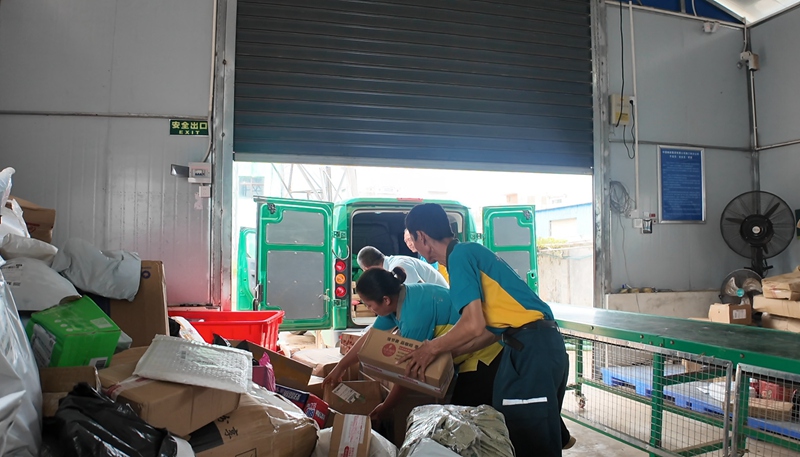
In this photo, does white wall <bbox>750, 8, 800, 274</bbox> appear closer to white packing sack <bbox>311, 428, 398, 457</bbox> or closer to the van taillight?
the van taillight

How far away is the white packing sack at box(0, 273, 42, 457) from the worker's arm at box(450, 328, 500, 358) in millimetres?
1459

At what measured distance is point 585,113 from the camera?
→ 15.9 feet

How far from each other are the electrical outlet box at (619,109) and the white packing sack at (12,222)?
4795 millimetres

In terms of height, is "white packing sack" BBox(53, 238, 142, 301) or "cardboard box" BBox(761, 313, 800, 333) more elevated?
"white packing sack" BBox(53, 238, 142, 301)

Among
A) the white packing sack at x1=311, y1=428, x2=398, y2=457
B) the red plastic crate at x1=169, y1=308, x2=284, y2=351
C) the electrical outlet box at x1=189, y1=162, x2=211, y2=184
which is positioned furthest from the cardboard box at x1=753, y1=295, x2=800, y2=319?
the electrical outlet box at x1=189, y1=162, x2=211, y2=184

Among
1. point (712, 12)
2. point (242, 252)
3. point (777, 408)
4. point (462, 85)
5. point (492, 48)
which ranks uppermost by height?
point (712, 12)

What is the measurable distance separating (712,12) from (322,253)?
197 inches

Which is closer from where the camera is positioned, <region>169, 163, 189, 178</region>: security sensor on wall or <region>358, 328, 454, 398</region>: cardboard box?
<region>358, 328, 454, 398</region>: cardboard box

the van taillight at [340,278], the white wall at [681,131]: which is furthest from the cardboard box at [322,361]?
the white wall at [681,131]

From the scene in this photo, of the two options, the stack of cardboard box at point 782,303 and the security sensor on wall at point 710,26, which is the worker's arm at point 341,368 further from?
the security sensor on wall at point 710,26

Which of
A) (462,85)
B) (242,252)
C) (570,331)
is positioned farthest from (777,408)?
(242,252)

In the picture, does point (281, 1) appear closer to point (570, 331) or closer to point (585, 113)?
point (585, 113)

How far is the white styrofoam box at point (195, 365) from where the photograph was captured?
156 centimetres

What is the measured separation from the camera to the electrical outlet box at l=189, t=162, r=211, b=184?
150 inches
